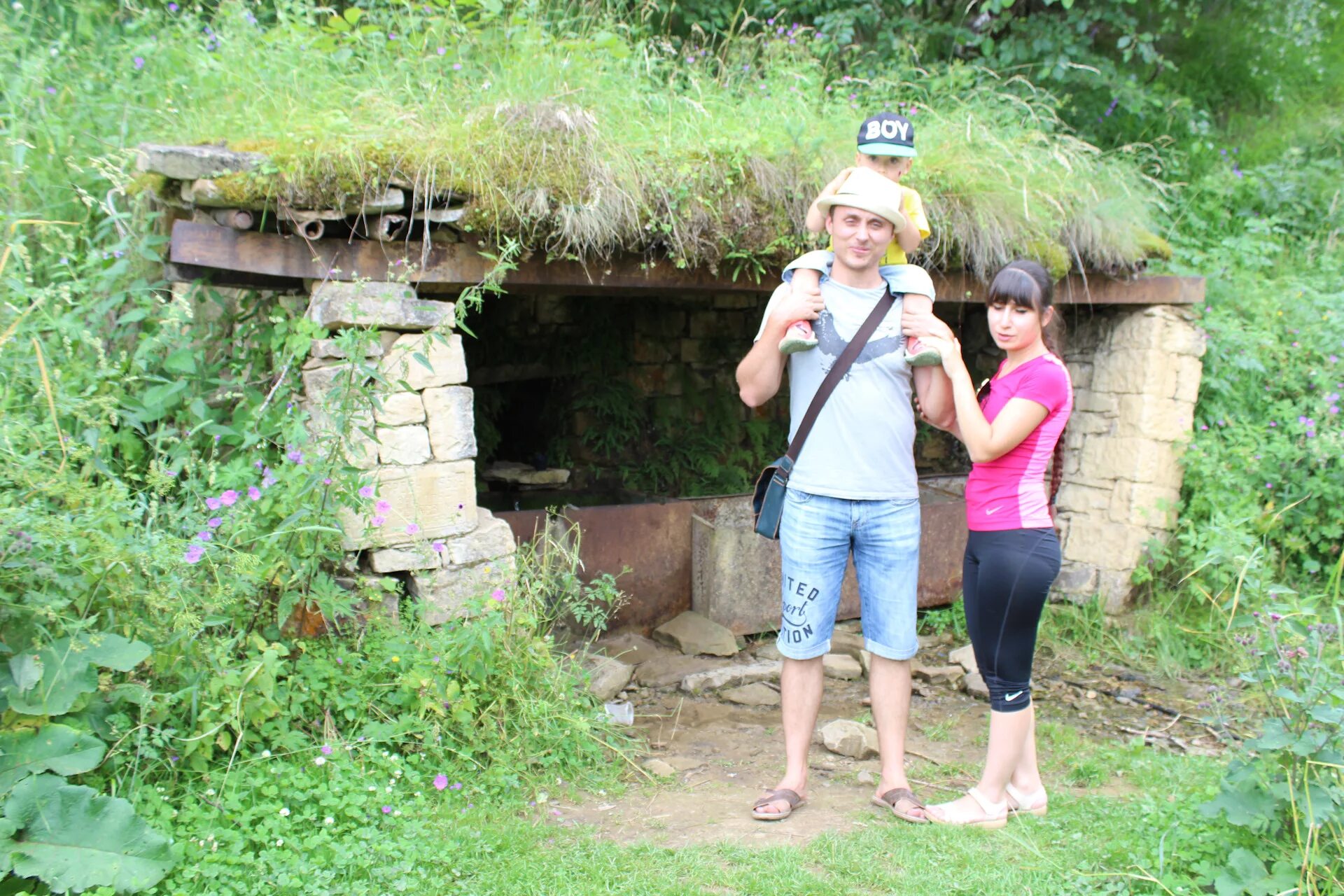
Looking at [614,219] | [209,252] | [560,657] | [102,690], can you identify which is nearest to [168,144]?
[209,252]

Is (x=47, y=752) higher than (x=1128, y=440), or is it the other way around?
(x=1128, y=440)

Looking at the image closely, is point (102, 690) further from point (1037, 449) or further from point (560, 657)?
point (1037, 449)

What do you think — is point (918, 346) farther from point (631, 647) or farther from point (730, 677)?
point (631, 647)

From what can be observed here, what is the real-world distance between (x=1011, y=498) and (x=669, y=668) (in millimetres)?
2570

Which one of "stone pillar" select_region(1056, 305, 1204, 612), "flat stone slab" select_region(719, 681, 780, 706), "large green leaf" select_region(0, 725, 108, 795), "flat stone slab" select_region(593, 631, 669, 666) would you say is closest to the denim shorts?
"flat stone slab" select_region(719, 681, 780, 706)

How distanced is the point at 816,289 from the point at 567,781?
189 cm

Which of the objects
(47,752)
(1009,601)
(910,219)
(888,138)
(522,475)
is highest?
(888,138)

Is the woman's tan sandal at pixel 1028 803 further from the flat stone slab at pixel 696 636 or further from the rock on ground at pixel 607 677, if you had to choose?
the flat stone slab at pixel 696 636

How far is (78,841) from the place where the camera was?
244 cm

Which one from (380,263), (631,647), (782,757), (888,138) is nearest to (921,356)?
(888,138)

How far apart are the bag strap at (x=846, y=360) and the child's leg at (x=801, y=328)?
106 mm

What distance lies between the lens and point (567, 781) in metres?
3.45

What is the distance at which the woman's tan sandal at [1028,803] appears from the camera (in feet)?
10.5

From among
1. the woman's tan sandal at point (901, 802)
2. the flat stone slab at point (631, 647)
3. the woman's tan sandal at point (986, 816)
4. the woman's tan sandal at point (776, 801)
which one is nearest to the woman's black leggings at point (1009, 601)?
the woman's tan sandal at point (986, 816)
